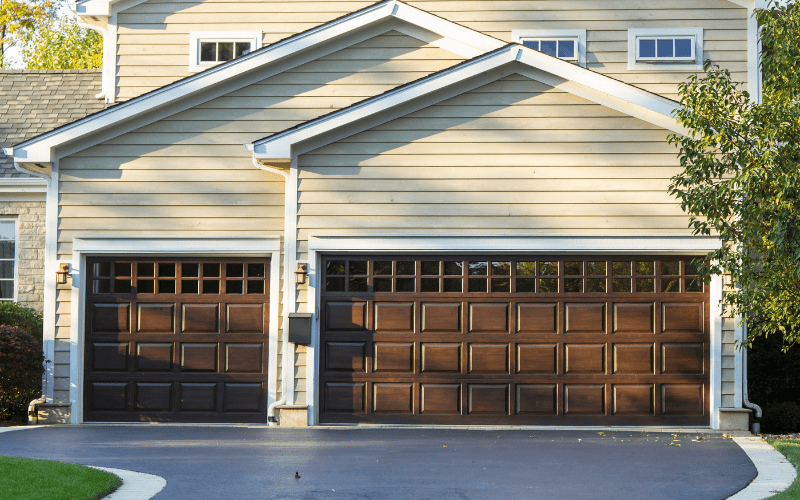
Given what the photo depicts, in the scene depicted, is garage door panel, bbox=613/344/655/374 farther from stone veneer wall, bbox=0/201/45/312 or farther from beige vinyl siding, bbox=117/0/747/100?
stone veneer wall, bbox=0/201/45/312

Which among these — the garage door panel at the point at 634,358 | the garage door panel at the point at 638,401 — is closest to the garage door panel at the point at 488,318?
the garage door panel at the point at 634,358

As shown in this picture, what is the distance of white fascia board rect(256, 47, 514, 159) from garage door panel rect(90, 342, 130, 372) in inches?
132

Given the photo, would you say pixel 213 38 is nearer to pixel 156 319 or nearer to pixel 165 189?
pixel 165 189

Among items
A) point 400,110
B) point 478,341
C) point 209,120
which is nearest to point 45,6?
point 209,120

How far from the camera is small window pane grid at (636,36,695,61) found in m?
12.4

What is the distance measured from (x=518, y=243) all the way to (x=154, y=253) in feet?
16.3

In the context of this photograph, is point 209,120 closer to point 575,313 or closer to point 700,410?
point 575,313

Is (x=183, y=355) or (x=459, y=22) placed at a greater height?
(x=459, y=22)

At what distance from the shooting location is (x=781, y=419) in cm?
1041

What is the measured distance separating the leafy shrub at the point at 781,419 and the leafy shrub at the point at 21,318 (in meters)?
10.3

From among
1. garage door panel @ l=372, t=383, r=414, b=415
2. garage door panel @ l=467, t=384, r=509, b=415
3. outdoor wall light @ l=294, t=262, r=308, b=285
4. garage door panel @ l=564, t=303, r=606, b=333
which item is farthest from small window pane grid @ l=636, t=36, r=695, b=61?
garage door panel @ l=372, t=383, r=414, b=415

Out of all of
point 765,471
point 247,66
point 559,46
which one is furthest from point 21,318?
point 765,471

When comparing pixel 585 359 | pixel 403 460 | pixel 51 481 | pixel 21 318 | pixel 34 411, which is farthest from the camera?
pixel 21 318

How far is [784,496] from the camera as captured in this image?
6035mm
